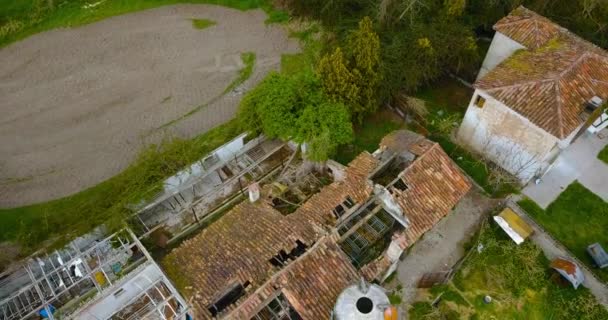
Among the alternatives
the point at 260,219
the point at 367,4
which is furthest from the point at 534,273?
the point at 367,4

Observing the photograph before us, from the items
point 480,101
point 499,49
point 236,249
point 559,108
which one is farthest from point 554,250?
point 236,249

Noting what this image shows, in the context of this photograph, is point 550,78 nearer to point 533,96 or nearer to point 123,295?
point 533,96

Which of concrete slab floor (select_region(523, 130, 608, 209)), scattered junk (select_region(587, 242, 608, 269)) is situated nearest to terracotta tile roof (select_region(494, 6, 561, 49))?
concrete slab floor (select_region(523, 130, 608, 209))

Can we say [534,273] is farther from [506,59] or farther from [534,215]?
[506,59]

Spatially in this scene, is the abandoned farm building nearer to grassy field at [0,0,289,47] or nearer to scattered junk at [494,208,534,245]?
scattered junk at [494,208,534,245]

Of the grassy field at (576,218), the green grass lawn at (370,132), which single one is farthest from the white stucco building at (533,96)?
the green grass lawn at (370,132)
